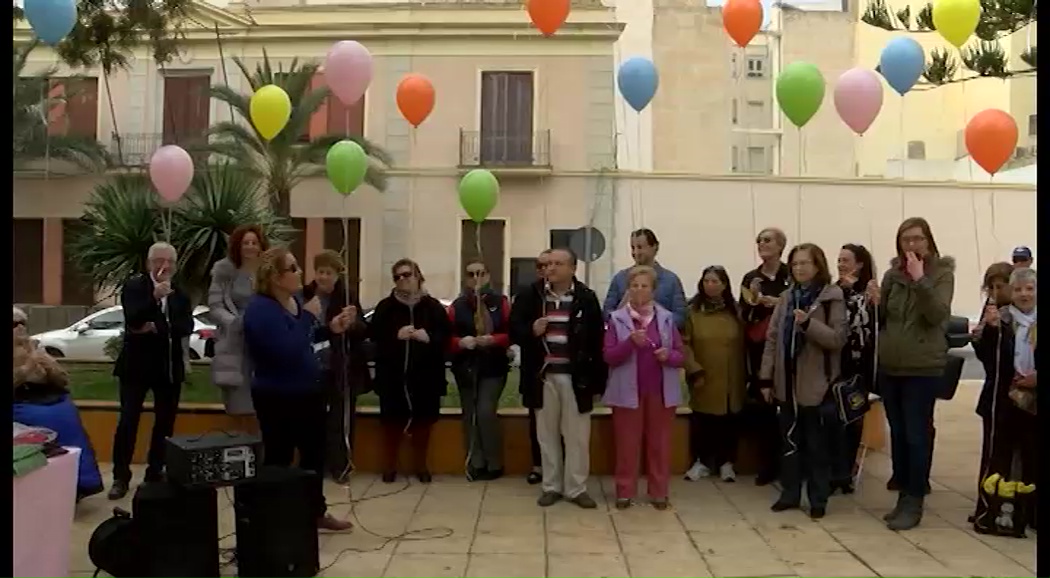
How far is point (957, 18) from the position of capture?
6.19 m

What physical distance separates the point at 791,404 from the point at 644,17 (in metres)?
11.6

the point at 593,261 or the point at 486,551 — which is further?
the point at 593,261

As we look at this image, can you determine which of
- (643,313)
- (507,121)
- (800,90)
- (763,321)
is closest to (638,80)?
(800,90)

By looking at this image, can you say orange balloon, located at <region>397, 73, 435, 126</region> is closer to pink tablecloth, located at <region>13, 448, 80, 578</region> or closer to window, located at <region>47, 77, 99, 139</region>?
pink tablecloth, located at <region>13, 448, 80, 578</region>

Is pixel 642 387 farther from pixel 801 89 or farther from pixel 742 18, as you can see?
pixel 742 18

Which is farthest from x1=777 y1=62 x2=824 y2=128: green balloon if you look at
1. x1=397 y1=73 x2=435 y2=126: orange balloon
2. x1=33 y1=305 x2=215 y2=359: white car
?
x1=33 y1=305 x2=215 y2=359: white car

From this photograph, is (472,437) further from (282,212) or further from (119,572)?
(282,212)

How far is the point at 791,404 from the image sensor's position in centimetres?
512

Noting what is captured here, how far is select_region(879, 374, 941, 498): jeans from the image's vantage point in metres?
4.84

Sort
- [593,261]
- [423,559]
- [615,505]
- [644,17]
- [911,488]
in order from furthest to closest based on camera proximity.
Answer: [644,17], [593,261], [615,505], [911,488], [423,559]

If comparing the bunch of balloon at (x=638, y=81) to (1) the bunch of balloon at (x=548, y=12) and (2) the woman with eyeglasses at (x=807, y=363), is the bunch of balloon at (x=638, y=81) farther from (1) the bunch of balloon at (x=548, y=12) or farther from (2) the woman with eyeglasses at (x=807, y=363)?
(2) the woman with eyeglasses at (x=807, y=363)

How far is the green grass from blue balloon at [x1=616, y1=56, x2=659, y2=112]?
2260 millimetres

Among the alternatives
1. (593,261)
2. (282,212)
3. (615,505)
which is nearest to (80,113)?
(282,212)

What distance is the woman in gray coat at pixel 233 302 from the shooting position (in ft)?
16.8
